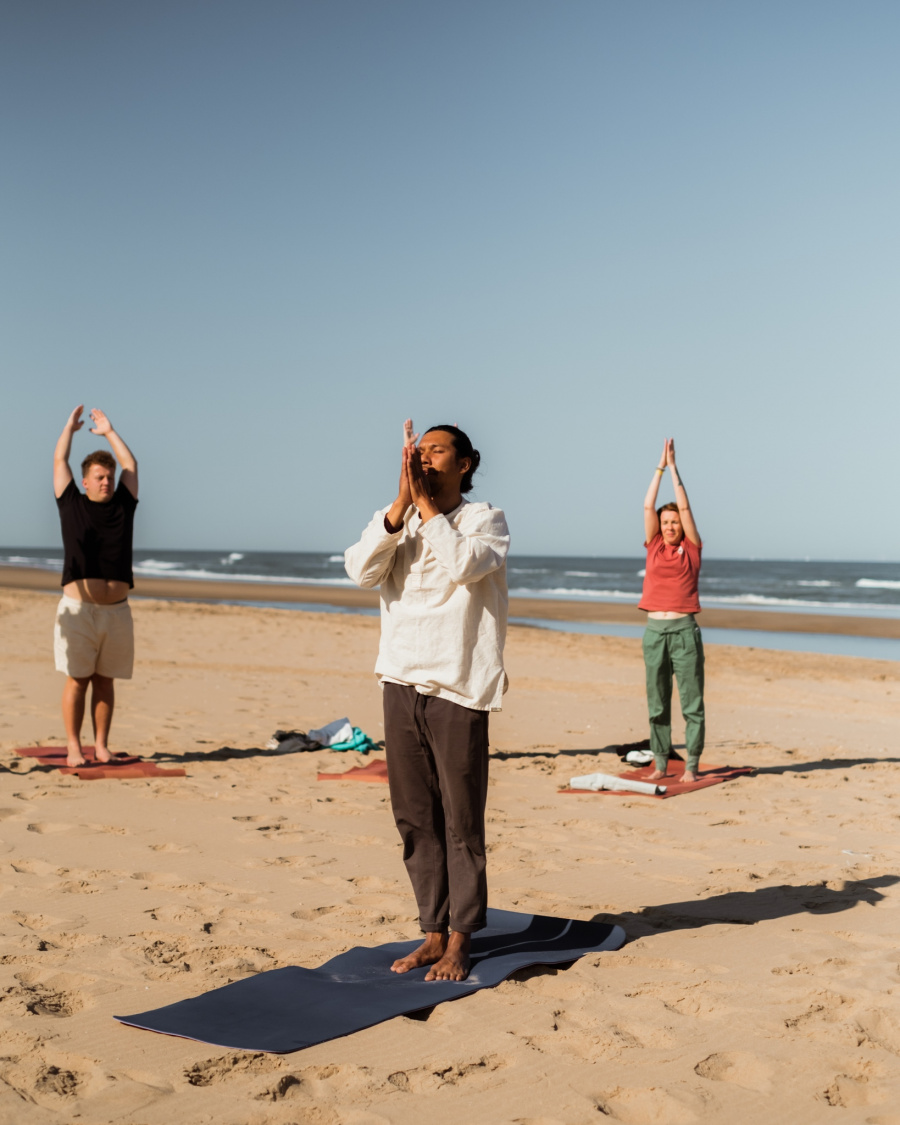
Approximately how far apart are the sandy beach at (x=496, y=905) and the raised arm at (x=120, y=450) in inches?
79.1

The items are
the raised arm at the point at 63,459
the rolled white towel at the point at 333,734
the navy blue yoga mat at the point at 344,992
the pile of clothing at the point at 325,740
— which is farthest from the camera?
the rolled white towel at the point at 333,734

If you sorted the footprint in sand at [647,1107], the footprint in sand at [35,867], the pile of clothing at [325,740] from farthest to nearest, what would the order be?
1. the pile of clothing at [325,740]
2. the footprint in sand at [35,867]
3. the footprint in sand at [647,1107]

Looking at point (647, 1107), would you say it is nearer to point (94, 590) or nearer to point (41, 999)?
point (41, 999)

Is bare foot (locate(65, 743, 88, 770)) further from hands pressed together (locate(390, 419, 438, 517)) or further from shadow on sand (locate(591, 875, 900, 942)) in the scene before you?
hands pressed together (locate(390, 419, 438, 517))

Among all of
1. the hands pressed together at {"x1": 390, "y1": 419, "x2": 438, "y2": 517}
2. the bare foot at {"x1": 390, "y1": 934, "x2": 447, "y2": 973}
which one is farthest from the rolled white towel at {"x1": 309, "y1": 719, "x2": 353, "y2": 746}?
the hands pressed together at {"x1": 390, "y1": 419, "x2": 438, "y2": 517}

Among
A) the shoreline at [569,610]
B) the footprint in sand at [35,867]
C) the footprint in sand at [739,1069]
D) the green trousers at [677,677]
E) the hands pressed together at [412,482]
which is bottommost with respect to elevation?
the shoreline at [569,610]

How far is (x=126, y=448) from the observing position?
6441mm

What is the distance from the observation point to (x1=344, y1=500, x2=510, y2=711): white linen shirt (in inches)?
123

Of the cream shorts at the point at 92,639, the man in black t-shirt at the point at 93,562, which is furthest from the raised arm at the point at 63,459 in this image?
the cream shorts at the point at 92,639

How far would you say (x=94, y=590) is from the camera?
251 inches

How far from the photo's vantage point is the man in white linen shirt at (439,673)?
3131 millimetres

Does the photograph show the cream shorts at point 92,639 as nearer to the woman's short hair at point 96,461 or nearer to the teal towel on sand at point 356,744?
the woman's short hair at point 96,461

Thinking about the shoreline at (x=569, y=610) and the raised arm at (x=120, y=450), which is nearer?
the raised arm at (x=120, y=450)

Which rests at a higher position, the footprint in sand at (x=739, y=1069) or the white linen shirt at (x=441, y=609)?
the white linen shirt at (x=441, y=609)
